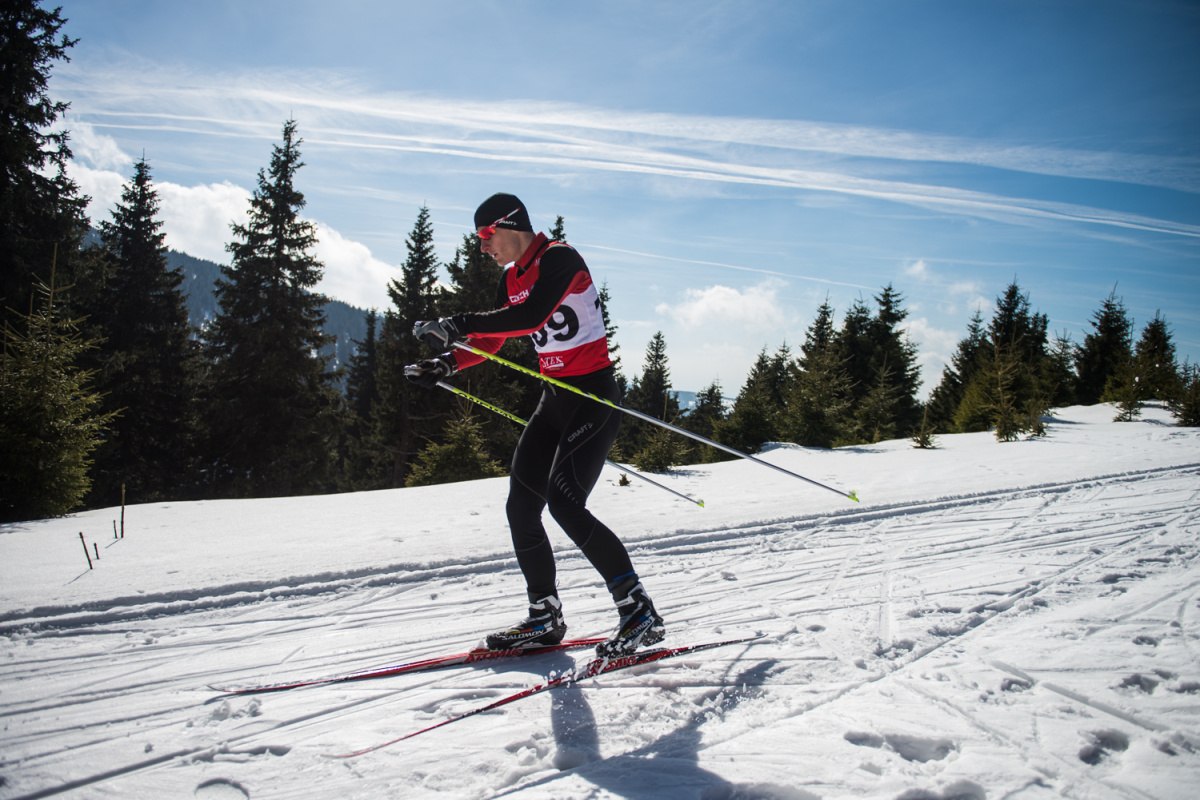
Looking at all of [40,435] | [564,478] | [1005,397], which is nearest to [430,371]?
[564,478]

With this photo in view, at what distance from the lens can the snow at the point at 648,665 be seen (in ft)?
6.84

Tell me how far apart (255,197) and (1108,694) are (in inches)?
1096

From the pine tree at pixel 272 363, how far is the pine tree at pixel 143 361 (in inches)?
41.4

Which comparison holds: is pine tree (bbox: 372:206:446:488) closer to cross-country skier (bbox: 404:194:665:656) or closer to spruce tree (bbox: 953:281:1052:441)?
spruce tree (bbox: 953:281:1052:441)

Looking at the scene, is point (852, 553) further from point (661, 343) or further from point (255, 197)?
point (661, 343)

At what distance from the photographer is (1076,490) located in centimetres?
770

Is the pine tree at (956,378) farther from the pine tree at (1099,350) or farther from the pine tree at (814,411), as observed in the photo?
the pine tree at (814,411)

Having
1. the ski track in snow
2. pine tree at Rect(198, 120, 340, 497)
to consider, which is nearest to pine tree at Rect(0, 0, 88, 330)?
pine tree at Rect(198, 120, 340, 497)

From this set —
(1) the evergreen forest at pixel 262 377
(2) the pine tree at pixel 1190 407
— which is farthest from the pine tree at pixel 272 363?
(2) the pine tree at pixel 1190 407

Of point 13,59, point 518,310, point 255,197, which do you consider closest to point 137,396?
point 255,197

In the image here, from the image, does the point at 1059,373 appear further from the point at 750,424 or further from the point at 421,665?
the point at 421,665

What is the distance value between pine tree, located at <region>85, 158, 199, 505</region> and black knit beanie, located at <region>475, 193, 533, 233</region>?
2080 cm

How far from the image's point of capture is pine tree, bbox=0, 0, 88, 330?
1534 centimetres

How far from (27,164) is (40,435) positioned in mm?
13479
